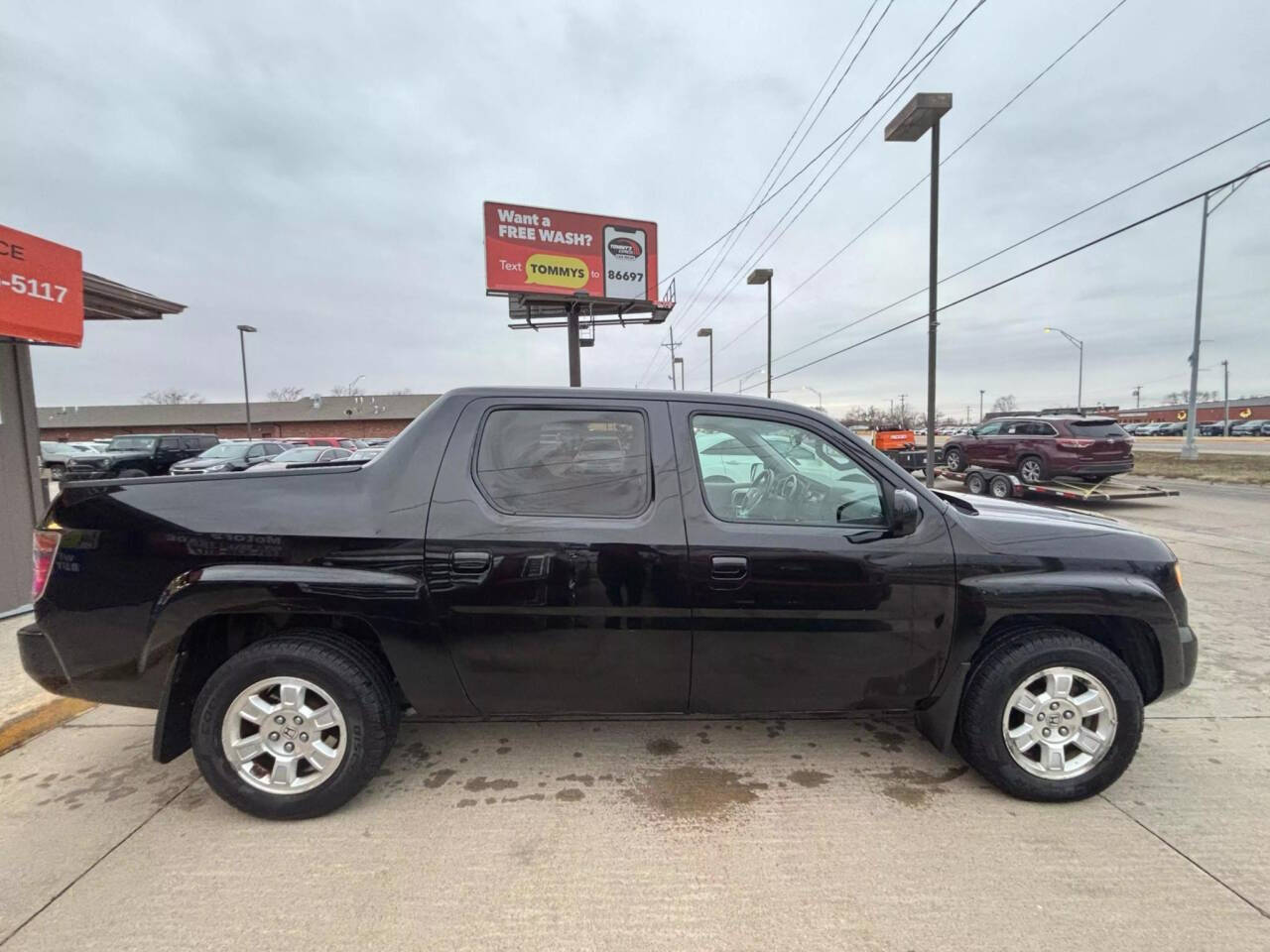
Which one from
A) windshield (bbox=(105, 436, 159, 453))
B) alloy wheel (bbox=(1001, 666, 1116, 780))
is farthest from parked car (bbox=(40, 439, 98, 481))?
alloy wheel (bbox=(1001, 666, 1116, 780))

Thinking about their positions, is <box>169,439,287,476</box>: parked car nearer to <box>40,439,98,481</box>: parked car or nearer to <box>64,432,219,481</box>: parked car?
<box>64,432,219,481</box>: parked car

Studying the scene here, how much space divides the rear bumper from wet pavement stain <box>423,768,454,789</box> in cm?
155


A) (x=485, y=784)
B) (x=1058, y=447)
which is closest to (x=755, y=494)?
(x=485, y=784)

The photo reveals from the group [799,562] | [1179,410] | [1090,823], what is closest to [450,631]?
[799,562]

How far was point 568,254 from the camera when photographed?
2147cm

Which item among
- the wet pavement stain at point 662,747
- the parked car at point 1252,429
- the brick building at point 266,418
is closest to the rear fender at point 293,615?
the wet pavement stain at point 662,747

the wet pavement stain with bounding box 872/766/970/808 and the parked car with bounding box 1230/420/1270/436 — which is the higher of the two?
the parked car with bounding box 1230/420/1270/436

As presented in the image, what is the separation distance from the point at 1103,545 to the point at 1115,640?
49cm

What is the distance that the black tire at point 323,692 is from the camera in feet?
7.95

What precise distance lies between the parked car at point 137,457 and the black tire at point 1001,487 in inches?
951

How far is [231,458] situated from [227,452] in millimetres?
563

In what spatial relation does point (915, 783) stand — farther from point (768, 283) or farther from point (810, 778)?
point (768, 283)

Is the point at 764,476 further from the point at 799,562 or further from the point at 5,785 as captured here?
the point at 5,785

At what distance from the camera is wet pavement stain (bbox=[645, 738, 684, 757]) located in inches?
118
